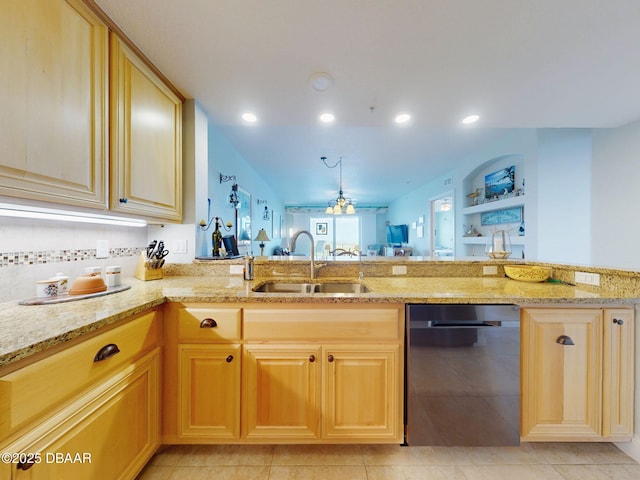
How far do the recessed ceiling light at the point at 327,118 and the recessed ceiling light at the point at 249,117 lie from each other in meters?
0.54

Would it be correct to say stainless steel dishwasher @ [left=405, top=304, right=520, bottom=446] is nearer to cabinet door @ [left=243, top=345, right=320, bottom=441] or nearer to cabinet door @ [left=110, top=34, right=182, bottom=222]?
cabinet door @ [left=243, top=345, right=320, bottom=441]

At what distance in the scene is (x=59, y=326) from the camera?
81 centimetres

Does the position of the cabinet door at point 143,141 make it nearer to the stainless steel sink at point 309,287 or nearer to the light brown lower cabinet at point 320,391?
the stainless steel sink at point 309,287

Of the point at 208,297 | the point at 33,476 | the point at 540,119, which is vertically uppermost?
the point at 540,119

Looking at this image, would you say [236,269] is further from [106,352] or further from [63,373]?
[63,373]

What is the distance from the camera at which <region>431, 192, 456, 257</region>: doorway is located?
5523mm

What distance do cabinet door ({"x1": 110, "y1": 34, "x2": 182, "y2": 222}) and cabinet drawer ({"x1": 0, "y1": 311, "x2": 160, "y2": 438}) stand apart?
645mm

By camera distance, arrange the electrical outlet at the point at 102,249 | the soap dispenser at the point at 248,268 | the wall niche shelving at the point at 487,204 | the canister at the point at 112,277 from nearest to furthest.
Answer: the canister at the point at 112,277
the electrical outlet at the point at 102,249
the soap dispenser at the point at 248,268
the wall niche shelving at the point at 487,204

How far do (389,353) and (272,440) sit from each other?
738mm

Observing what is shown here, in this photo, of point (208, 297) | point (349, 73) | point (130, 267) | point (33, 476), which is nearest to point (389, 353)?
point (208, 297)

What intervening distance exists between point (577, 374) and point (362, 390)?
1.10 meters

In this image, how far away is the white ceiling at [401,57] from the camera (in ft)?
3.70

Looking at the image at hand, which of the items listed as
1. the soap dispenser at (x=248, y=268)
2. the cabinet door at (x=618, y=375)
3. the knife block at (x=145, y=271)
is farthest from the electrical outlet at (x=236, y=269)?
the cabinet door at (x=618, y=375)

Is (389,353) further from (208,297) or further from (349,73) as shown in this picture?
(349,73)
